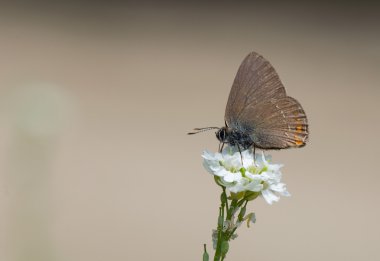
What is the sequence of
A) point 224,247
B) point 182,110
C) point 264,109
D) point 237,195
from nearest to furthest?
point 224,247 → point 237,195 → point 264,109 → point 182,110

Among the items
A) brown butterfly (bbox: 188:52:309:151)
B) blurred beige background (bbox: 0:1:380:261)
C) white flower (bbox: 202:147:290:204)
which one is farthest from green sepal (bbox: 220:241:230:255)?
blurred beige background (bbox: 0:1:380:261)

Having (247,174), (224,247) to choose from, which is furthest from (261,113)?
(224,247)

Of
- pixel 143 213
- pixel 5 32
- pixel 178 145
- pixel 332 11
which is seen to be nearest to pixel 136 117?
pixel 178 145

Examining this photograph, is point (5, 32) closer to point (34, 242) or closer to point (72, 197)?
point (72, 197)

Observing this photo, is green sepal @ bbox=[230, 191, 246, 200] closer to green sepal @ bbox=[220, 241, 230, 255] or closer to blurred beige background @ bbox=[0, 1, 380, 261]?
green sepal @ bbox=[220, 241, 230, 255]

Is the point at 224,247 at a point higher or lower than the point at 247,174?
lower

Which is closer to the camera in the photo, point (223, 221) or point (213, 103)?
point (223, 221)

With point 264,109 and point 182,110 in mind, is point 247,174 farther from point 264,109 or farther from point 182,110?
point 182,110
